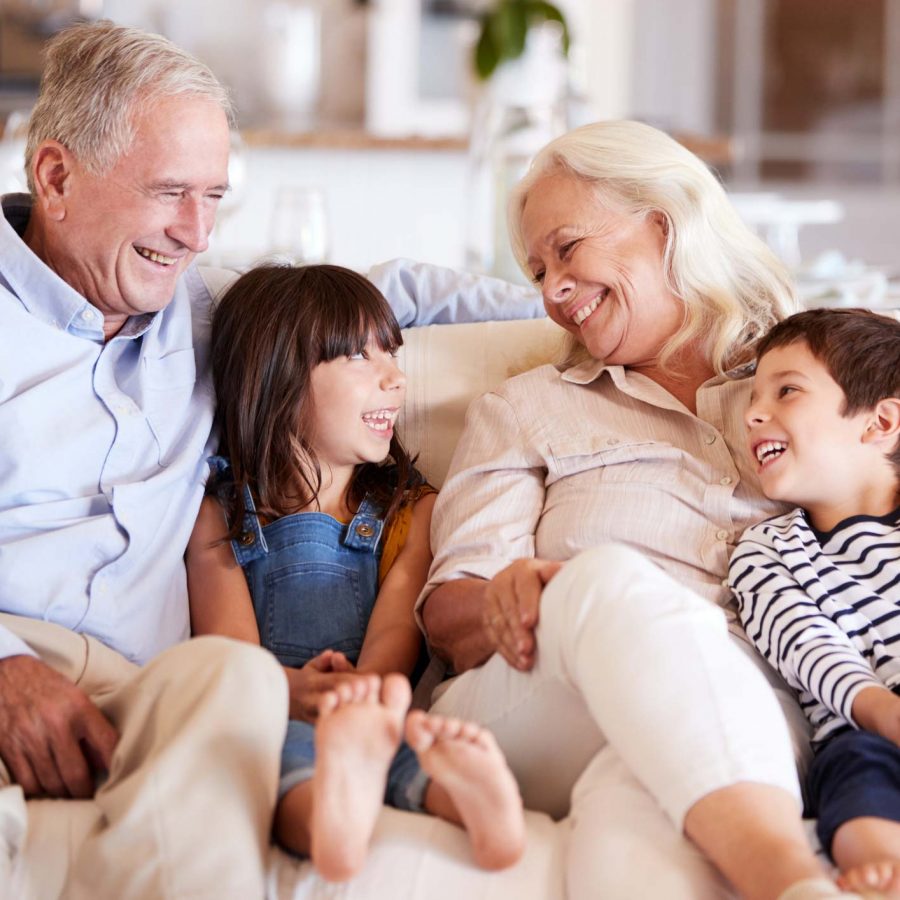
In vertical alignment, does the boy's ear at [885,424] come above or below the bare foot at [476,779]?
above

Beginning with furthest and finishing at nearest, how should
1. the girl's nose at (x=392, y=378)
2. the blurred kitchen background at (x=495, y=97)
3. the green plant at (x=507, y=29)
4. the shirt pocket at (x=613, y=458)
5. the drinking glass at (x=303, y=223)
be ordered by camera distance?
the green plant at (x=507, y=29) < the blurred kitchen background at (x=495, y=97) < the drinking glass at (x=303, y=223) < the girl's nose at (x=392, y=378) < the shirt pocket at (x=613, y=458)

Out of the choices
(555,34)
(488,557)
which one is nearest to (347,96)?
(555,34)

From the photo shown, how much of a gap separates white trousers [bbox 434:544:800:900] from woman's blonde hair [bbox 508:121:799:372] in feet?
1.98

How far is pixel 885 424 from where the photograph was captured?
60.3 inches

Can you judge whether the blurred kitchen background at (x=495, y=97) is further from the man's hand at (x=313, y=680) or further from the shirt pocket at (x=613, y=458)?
the man's hand at (x=313, y=680)

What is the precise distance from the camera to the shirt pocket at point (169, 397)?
1.65 metres

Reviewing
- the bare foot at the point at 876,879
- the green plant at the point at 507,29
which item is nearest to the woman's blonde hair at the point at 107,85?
the bare foot at the point at 876,879

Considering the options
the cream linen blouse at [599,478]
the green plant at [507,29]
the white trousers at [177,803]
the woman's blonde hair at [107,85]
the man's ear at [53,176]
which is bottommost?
the white trousers at [177,803]

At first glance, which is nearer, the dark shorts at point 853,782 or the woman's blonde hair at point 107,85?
the dark shorts at point 853,782

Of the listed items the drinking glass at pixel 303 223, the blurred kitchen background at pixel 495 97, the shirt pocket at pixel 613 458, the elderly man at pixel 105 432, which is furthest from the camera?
the blurred kitchen background at pixel 495 97

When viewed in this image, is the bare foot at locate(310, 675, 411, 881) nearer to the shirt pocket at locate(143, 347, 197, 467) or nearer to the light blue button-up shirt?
the light blue button-up shirt

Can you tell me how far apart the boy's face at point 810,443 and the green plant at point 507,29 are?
308cm

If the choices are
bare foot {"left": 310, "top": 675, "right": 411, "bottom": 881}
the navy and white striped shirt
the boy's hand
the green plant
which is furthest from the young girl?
the green plant

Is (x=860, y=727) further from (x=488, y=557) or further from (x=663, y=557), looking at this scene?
(x=488, y=557)
